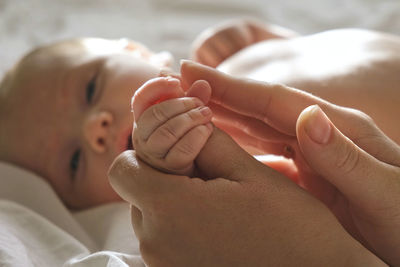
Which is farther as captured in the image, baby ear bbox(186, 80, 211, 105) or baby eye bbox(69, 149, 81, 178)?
baby eye bbox(69, 149, 81, 178)

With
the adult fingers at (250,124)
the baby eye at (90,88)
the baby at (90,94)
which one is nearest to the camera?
the adult fingers at (250,124)

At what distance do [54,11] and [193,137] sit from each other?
1.16 meters

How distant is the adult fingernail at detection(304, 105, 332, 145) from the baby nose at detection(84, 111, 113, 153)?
20.6 inches

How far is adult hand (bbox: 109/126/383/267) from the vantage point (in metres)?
0.61

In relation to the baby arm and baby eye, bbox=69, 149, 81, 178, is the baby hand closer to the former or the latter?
baby eye, bbox=69, 149, 81, 178

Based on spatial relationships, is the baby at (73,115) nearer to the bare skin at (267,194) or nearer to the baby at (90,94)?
the baby at (90,94)

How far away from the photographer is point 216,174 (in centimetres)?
66

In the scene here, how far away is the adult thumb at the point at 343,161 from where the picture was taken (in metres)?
0.59

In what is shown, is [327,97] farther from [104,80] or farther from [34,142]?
[34,142]

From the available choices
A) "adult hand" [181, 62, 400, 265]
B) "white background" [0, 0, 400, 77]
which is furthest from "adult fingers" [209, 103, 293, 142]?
"white background" [0, 0, 400, 77]

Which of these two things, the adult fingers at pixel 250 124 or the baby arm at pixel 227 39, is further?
the baby arm at pixel 227 39

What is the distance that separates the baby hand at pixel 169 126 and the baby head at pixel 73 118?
37 cm

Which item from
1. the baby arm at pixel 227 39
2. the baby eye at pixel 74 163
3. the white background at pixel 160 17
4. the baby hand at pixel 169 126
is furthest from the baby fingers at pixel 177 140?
the white background at pixel 160 17

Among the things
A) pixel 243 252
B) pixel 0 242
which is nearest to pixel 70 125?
pixel 0 242
